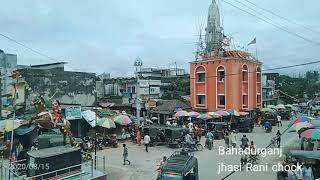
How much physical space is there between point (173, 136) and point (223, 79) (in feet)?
52.6

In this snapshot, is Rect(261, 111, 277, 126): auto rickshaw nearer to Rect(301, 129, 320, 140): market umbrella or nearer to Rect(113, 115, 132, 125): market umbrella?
Rect(113, 115, 132, 125): market umbrella

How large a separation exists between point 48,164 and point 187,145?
13113mm

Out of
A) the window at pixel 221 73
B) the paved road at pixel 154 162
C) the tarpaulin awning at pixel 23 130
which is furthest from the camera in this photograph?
the window at pixel 221 73

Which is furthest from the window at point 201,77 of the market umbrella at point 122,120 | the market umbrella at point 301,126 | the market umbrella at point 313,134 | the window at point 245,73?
the market umbrella at point 313,134

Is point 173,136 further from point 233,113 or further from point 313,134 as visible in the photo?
point 233,113

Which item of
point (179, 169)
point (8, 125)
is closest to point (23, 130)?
point (8, 125)

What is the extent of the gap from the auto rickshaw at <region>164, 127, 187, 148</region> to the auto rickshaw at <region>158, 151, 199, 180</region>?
1054 centimetres

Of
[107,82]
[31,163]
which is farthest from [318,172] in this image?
[107,82]

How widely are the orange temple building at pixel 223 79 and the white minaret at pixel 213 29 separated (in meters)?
0.14

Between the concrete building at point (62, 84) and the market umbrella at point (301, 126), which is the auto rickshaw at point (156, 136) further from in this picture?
the concrete building at point (62, 84)

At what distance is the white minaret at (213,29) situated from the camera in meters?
45.4

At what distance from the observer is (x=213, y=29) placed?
47094 mm

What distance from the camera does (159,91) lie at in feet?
166

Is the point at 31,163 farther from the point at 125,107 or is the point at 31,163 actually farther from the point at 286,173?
the point at 125,107
